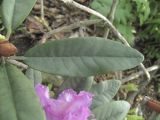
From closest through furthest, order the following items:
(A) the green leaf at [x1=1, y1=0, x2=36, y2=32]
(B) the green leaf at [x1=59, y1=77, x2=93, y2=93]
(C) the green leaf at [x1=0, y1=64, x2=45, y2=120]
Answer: (C) the green leaf at [x1=0, y1=64, x2=45, y2=120], (A) the green leaf at [x1=1, y1=0, x2=36, y2=32], (B) the green leaf at [x1=59, y1=77, x2=93, y2=93]

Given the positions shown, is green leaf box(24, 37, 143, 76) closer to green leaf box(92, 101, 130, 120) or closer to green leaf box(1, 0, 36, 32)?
green leaf box(1, 0, 36, 32)

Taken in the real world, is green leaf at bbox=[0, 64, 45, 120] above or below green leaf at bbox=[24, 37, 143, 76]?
below

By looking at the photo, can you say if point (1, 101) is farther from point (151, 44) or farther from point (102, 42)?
point (151, 44)

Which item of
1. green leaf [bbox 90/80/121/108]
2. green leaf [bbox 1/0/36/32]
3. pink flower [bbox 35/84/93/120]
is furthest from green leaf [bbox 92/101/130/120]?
green leaf [bbox 1/0/36/32]

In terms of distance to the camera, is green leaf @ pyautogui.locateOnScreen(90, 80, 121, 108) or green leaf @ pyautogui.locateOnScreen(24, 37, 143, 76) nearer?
green leaf @ pyautogui.locateOnScreen(24, 37, 143, 76)

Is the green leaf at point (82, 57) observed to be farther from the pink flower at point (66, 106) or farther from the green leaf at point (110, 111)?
the green leaf at point (110, 111)

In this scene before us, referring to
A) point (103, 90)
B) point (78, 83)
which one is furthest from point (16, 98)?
point (103, 90)
